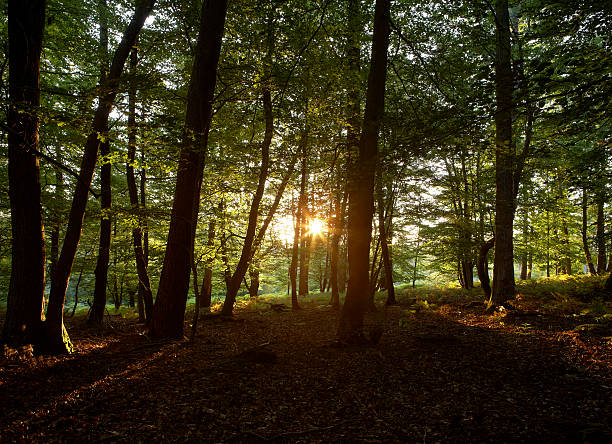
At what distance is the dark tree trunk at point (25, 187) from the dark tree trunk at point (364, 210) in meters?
5.94

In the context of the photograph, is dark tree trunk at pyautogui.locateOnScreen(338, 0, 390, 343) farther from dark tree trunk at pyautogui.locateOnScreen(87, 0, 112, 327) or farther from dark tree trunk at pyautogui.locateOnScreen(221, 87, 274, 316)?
dark tree trunk at pyautogui.locateOnScreen(87, 0, 112, 327)

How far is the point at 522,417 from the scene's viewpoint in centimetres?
362

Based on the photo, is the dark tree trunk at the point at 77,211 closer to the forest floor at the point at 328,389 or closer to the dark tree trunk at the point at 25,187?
the dark tree trunk at the point at 25,187

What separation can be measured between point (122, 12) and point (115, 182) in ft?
27.9

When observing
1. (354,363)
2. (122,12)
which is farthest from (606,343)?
(122,12)

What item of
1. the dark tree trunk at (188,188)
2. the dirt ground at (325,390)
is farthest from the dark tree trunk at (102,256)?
the dark tree trunk at (188,188)

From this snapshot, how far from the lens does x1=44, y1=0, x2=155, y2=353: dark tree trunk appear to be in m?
5.96

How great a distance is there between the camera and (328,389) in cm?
478

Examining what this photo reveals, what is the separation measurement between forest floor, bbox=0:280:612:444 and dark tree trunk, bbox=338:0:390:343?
74 centimetres

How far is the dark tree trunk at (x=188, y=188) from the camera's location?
6.98 meters

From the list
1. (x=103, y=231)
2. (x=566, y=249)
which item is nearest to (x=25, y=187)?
(x=103, y=231)

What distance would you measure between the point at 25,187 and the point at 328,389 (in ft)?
20.7

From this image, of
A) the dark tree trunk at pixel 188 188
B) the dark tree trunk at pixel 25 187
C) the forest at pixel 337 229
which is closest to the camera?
the forest at pixel 337 229

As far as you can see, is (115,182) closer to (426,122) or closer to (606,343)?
(426,122)
